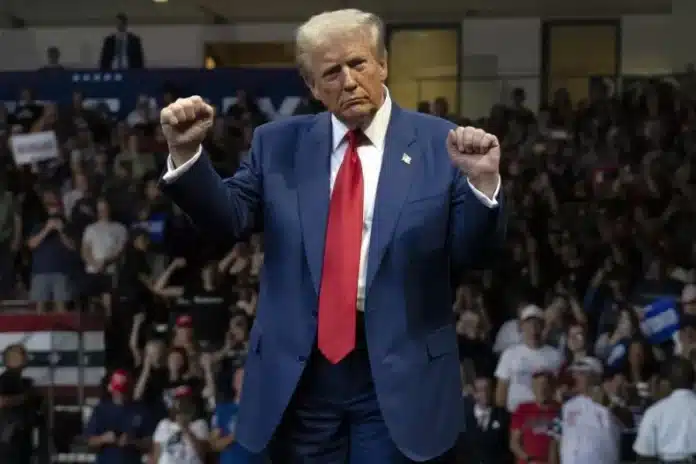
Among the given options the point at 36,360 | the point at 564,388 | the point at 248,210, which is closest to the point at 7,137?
the point at 36,360

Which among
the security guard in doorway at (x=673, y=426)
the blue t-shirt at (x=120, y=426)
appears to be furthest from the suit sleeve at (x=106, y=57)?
the security guard in doorway at (x=673, y=426)

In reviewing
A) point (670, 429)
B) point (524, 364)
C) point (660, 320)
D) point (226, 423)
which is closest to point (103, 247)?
point (226, 423)

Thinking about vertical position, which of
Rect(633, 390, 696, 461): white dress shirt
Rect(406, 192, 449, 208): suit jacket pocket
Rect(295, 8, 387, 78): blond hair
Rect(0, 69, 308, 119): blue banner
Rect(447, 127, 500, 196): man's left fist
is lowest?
Rect(633, 390, 696, 461): white dress shirt

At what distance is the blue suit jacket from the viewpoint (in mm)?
2939

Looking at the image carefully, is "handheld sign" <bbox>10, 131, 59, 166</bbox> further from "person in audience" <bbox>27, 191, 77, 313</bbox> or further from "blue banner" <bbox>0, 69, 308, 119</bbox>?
"blue banner" <bbox>0, 69, 308, 119</bbox>

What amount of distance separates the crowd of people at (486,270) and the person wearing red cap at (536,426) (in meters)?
0.01

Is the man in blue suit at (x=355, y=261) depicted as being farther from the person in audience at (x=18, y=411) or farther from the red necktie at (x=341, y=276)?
the person in audience at (x=18, y=411)

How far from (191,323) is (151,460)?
1.91 meters

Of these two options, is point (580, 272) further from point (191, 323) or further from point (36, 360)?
→ point (36, 360)

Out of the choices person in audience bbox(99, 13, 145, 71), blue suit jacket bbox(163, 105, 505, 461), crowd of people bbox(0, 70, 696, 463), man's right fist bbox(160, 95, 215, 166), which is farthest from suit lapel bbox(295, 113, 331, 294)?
person in audience bbox(99, 13, 145, 71)

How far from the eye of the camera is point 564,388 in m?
10.0

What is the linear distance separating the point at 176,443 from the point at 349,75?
715 centimetres

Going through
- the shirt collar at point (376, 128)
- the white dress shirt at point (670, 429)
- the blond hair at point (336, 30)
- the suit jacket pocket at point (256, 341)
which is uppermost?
the blond hair at point (336, 30)

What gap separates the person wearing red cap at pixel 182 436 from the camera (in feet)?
32.1
